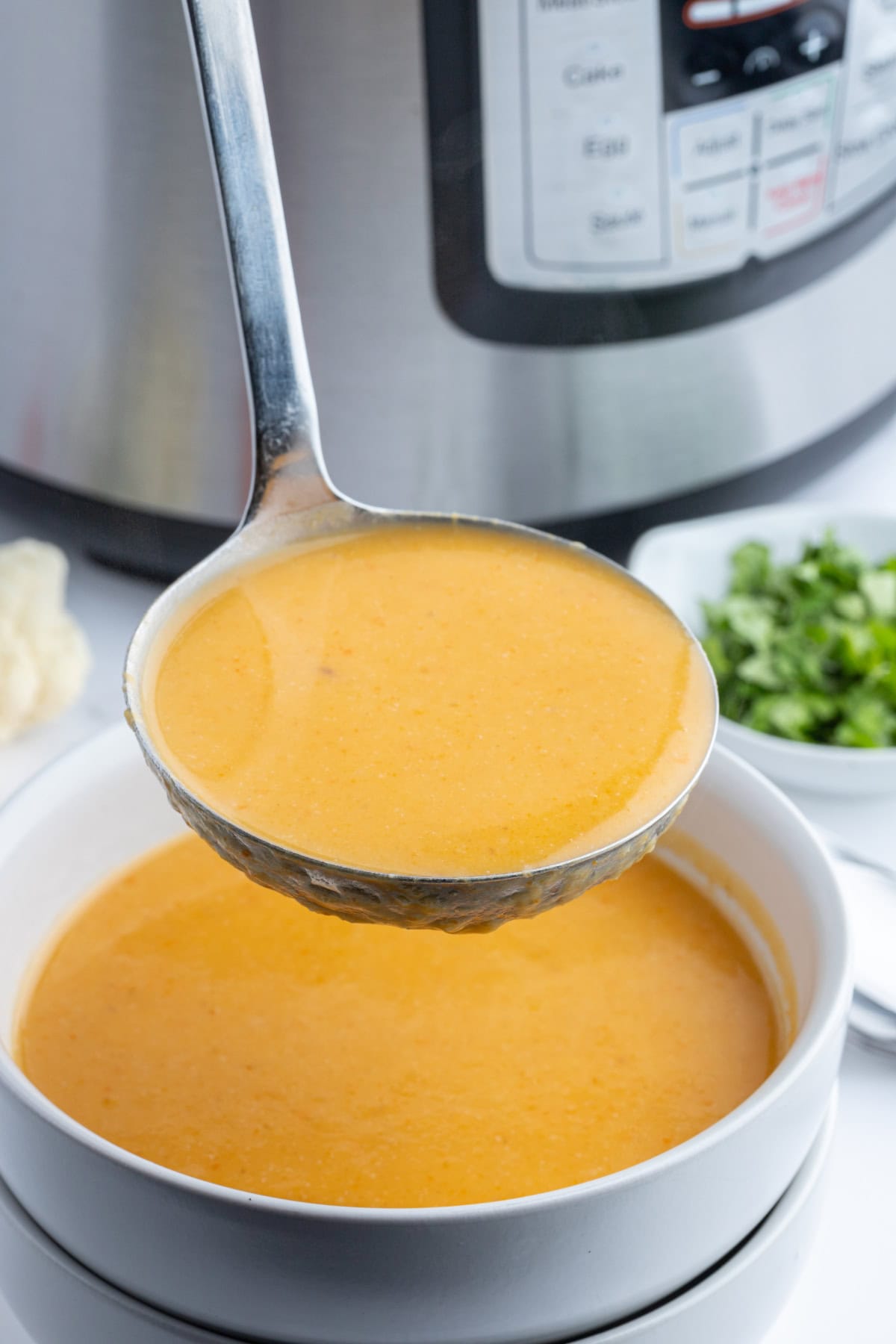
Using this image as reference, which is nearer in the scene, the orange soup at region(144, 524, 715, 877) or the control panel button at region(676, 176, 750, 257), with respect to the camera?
the orange soup at region(144, 524, 715, 877)

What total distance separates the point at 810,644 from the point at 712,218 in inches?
10.3

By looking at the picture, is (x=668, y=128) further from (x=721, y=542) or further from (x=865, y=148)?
(x=721, y=542)

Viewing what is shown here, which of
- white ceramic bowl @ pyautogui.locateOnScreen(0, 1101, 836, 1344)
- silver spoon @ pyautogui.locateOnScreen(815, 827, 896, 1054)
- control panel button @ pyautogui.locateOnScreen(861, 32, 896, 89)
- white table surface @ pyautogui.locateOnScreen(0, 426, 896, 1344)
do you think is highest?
control panel button @ pyautogui.locateOnScreen(861, 32, 896, 89)

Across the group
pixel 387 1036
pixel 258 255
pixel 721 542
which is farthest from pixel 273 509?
pixel 721 542

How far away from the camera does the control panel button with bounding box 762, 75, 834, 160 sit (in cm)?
82

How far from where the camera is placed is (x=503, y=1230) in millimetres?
422

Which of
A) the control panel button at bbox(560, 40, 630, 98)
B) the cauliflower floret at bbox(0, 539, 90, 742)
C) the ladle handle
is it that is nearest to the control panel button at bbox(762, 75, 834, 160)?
the control panel button at bbox(560, 40, 630, 98)

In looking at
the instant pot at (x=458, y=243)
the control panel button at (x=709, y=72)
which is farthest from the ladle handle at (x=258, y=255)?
the control panel button at (x=709, y=72)

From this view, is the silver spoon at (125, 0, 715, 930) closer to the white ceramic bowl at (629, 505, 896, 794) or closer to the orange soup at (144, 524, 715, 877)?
the orange soup at (144, 524, 715, 877)

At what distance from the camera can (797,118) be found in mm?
835

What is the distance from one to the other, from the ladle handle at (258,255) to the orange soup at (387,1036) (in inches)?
7.8

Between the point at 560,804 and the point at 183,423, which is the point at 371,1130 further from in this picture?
the point at 183,423

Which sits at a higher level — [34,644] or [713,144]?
[713,144]

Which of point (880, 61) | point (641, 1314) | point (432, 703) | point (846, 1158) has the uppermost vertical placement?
point (880, 61)
